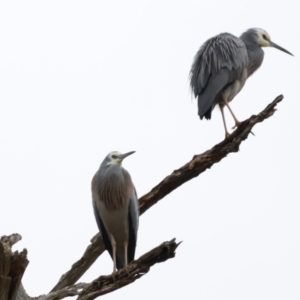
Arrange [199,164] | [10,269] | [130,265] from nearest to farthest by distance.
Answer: [10,269]
[130,265]
[199,164]

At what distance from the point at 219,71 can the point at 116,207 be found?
6.85 ft

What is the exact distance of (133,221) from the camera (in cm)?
855

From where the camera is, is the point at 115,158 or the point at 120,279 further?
the point at 115,158

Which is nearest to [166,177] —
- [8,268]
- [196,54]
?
[8,268]

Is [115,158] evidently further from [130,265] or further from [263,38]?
[263,38]

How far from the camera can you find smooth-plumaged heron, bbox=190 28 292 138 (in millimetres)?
9078

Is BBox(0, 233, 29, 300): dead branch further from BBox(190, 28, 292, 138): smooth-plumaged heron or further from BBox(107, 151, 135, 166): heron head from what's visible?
BBox(190, 28, 292, 138): smooth-plumaged heron

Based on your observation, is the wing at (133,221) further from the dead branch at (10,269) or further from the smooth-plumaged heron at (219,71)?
the dead branch at (10,269)

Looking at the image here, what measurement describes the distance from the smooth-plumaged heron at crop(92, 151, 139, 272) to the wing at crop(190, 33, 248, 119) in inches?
45.3

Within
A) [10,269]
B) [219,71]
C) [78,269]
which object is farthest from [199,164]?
[219,71]

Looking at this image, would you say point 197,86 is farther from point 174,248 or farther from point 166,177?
point 174,248

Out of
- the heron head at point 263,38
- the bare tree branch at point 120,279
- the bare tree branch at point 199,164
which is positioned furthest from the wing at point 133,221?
the heron head at point 263,38

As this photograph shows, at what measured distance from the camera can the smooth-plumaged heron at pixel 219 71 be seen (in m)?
9.08

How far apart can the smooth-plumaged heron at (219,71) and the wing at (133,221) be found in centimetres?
128
